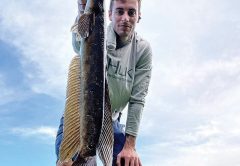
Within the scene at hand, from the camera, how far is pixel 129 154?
4.95 m

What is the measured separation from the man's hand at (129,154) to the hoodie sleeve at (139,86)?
12 centimetres

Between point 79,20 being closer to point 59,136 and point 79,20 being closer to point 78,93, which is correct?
point 78,93

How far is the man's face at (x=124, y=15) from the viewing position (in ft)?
16.3

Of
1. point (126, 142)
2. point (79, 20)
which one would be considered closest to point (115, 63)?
point (126, 142)

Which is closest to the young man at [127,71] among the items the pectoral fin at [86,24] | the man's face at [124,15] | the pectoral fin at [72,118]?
the man's face at [124,15]

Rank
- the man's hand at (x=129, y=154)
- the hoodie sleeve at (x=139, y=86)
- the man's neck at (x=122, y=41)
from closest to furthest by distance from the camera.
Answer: the man's hand at (x=129, y=154), the hoodie sleeve at (x=139, y=86), the man's neck at (x=122, y=41)

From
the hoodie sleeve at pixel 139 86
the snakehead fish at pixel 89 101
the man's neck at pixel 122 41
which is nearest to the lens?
the snakehead fish at pixel 89 101

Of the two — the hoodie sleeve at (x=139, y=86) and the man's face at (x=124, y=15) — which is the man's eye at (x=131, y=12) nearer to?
the man's face at (x=124, y=15)

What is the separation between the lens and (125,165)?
487 centimetres

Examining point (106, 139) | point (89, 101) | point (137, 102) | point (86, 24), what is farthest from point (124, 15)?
point (106, 139)

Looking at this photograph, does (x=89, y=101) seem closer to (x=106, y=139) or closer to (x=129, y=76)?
(x=106, y=139)

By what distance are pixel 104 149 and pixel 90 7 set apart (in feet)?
3.93

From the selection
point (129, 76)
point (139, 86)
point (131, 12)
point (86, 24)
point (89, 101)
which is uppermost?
point (131, 12)

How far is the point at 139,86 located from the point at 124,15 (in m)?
1.10
